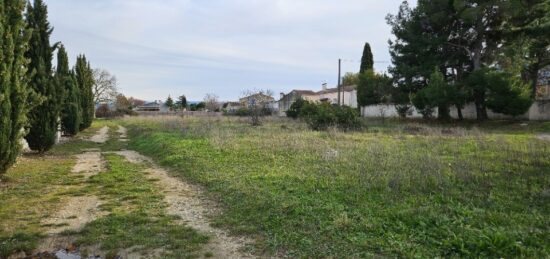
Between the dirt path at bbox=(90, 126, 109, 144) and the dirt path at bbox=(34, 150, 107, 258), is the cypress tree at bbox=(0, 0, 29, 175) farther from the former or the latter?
the dirt path at bbox=(90, 126, 109, 144)

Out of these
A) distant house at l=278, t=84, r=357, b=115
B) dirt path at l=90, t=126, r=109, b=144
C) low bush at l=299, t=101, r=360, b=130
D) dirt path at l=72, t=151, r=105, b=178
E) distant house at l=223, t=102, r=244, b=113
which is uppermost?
distant house at l=278, t=84, r=357, b=115

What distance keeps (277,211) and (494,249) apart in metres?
2.85

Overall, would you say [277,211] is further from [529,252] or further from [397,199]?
[529,252]

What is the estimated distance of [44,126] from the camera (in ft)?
43.9

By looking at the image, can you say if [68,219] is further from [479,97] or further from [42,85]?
[479,97]

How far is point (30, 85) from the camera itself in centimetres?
1309

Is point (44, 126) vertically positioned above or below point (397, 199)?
above

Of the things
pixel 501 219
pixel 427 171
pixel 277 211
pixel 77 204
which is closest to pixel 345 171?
pixel 427 171

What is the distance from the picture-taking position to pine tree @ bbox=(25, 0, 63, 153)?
1323cm

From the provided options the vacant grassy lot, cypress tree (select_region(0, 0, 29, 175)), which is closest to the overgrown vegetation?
the vacant grassy lot

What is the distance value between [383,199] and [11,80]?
26.2 feet

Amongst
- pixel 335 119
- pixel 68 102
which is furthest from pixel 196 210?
pixel 68 102

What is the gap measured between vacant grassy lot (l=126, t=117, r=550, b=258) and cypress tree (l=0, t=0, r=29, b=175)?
3643 millimetres

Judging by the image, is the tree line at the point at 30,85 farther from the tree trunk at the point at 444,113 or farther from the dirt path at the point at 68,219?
the tree trunk at the point at 444,113
